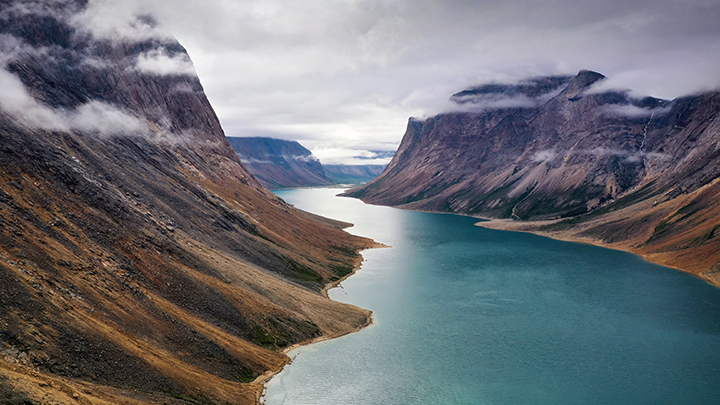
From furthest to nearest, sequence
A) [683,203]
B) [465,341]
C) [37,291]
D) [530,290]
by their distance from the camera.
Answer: [683,203] → [530,290] → [465,341] → [37,291]

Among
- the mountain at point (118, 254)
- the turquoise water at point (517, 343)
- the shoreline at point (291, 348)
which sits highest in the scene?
the mountain at point (118, 254)

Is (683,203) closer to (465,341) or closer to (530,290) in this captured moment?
(530,290)

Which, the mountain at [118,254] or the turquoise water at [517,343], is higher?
the mountain at [118,254]

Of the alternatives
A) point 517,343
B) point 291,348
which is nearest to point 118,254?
point 291,348

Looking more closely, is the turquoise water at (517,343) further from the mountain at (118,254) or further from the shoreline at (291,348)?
the mountain at (118,254)

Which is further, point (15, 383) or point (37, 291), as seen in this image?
point (37, 291)

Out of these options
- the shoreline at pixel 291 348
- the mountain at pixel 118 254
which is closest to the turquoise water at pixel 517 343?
the shoreline at pixel 291 348

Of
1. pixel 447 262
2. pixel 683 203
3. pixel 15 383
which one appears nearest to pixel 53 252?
pixel 15 383
